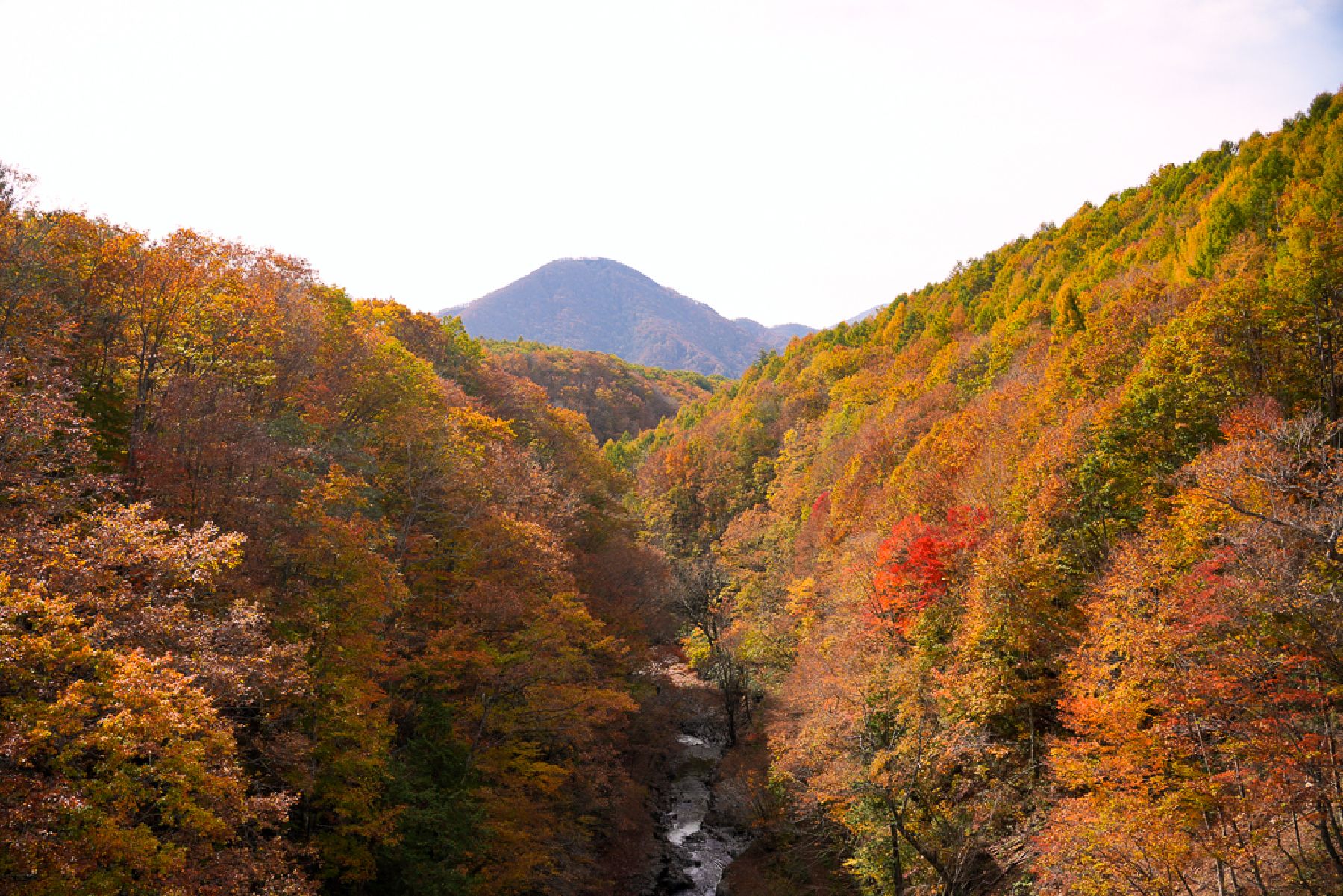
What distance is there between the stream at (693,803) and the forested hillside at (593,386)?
63040 millimetres

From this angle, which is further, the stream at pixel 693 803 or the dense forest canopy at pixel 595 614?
the stream at pixel 693 803

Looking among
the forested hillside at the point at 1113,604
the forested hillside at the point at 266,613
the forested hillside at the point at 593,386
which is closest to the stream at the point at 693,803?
the forested hillside at the point at 266,613

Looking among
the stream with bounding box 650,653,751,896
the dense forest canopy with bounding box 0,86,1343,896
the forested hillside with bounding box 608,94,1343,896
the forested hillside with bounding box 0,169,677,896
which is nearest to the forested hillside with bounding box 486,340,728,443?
the stream with bounding box 650,653,751,896

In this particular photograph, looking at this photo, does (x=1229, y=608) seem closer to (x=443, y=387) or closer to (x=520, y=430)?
(x=443, y=387)

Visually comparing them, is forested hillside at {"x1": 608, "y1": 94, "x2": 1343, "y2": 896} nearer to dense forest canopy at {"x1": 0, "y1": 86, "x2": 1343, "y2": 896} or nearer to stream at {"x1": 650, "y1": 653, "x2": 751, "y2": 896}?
dense forest canopy at {"x1": 0, "y1": 86, "x2": 1343, "y2": 896}

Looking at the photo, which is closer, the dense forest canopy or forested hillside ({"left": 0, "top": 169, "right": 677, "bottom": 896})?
forested hillside ({"left": 0, "top": 169, "right": 677, "bottom": 896})

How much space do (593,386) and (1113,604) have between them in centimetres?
10708

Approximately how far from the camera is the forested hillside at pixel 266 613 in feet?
30.6

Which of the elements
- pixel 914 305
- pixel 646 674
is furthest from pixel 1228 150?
pixel 646 674

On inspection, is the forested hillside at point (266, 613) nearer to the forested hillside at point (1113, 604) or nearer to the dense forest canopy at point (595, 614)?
the dense forest canopy at point (595, 614)

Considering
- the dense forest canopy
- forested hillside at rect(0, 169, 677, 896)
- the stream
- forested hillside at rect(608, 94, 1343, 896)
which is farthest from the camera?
the stream

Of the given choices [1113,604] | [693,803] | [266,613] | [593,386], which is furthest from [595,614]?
[593,386]

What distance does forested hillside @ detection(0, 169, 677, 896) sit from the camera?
933cm

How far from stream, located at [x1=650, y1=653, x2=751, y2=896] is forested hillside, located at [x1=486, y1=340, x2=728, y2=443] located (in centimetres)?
6304
